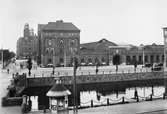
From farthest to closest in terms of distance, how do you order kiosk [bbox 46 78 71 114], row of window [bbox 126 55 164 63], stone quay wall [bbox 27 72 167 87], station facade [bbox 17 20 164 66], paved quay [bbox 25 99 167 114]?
row of window [bbox 126 55 164 63] → station facade [bbox 17 20 164 66] → stone quay wall [bbox 27 72 167 87] → paved quay [bbox 25 99 167 114] → kiosk [bbox 46 78 71 114]

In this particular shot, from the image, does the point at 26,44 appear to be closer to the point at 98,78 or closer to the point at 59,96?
the point at 98,78

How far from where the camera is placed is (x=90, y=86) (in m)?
44.0

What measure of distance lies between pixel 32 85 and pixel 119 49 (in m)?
48.6

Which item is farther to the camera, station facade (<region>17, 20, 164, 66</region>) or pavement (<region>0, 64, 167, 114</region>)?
station facade (<region>17, 20, 164, 66</region>)

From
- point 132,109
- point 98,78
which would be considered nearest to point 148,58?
point 98,78

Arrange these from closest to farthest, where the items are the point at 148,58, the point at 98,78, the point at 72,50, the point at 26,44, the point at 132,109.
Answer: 1. the point at 132,109
2. the point at 98,78
3. the point at 72,50
4. the point at 148,58
5. the point at 26,44

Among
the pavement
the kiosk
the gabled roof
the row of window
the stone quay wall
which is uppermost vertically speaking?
the gabled roof

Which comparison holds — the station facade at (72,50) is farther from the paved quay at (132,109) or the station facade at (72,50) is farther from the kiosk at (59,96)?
the kiosk at (59,96)

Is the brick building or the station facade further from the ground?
the brick building

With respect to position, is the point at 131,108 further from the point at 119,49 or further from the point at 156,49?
the point at 156,49

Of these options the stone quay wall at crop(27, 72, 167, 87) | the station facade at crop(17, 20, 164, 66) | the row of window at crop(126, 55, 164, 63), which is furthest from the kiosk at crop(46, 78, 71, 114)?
the row of window at crop(126, 55, 164, 63)

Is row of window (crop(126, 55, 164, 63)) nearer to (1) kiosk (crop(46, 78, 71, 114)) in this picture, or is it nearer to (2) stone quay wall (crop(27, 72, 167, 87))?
(2) stone quay wall (crop(27, 72, 167, 87))

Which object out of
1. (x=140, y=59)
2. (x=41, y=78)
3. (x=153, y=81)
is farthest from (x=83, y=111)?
(x=140, y=59)

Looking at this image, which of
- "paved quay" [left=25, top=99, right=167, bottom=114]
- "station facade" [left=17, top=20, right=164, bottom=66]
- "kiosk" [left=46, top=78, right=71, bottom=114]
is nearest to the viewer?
"kiosk" [left=46, top=78, right=71, bottom=114]
